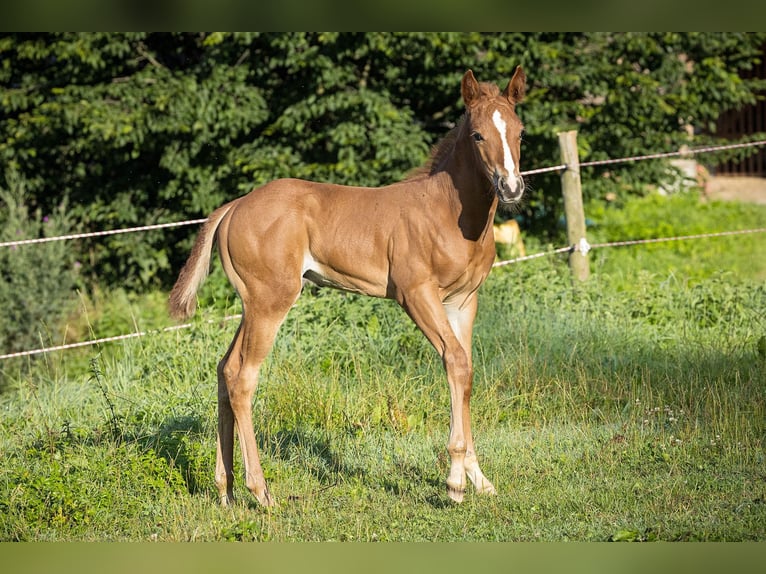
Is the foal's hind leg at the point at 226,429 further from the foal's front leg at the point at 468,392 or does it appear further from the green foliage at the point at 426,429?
the foal's front leg at the point at 468,392

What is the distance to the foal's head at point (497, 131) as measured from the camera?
4.62 m

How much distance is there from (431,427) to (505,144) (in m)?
2.42

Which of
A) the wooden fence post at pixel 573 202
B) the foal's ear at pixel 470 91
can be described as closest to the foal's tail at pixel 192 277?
the foal's ear at pixel 470 91

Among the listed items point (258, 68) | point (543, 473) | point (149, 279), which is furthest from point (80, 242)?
point (543, 473)

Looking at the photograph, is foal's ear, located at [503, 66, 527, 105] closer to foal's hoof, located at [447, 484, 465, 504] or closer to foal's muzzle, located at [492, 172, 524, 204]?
foal's muzzle, located at [492, 172, 524, 204]

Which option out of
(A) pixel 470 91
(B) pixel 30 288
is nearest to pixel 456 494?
(A) pixel 470 91

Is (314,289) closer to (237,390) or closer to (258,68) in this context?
(258,68)

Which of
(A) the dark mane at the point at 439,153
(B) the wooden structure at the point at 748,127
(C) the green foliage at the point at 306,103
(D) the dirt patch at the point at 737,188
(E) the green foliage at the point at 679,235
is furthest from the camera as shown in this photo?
(B) the wooden structure at the point at 748,127

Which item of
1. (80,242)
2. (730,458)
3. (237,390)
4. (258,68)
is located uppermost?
(258,68)

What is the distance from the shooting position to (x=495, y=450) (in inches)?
230

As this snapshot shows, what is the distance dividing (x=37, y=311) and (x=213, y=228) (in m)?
5.71

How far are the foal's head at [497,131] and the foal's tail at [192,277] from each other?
1735mm

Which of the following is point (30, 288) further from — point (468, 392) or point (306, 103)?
point (468, 392)

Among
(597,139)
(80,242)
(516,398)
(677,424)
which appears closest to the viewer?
(677,424)
